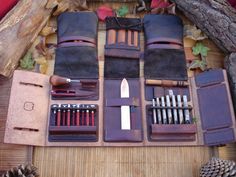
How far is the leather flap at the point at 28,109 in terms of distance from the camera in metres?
1.30

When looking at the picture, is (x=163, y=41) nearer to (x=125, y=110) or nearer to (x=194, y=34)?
(x=194, y=34)

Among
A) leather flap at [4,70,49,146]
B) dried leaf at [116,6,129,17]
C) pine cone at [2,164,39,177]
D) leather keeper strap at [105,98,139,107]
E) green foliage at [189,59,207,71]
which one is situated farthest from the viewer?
dried leaf at [116,6,129,17]

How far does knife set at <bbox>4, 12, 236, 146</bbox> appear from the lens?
1352mm

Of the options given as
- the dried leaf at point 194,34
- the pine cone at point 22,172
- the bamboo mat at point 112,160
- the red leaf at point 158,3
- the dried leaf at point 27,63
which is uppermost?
the red leaf at point 158,3

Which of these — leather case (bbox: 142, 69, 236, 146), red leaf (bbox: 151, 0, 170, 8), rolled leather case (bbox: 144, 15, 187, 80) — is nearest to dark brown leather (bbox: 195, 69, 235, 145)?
leather case (bbox: 142, 69, 236, 146)

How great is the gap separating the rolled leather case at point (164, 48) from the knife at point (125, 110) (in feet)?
0.38

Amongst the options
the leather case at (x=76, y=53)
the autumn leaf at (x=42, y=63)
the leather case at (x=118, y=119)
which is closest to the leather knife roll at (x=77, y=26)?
the leather case at (x=76, y=53)

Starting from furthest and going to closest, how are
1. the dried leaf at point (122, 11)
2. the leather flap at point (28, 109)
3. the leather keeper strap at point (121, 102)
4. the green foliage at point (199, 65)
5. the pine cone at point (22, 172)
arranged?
the dried leaf at point (122, 11) → the green foliage at point (199, 65) → the leather keeper strap at point (121, 102) → the leather flap at point (28, 109) → the pine cone at point (22, 172)

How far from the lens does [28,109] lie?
53.2 inches

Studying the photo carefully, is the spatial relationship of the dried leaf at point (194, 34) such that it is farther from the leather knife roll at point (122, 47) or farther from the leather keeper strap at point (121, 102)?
the leather keeper strap at point (121, 102)

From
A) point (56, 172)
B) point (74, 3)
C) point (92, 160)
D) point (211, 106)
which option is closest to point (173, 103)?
point (211, 106)

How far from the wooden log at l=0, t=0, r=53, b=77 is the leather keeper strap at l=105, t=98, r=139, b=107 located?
46cm

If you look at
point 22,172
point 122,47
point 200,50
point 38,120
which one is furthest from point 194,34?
point 22,172

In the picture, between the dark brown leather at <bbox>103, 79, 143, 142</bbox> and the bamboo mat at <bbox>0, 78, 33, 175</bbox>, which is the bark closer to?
the dark brown leather at <bbox>103, 79, 143, 142</bbox>
